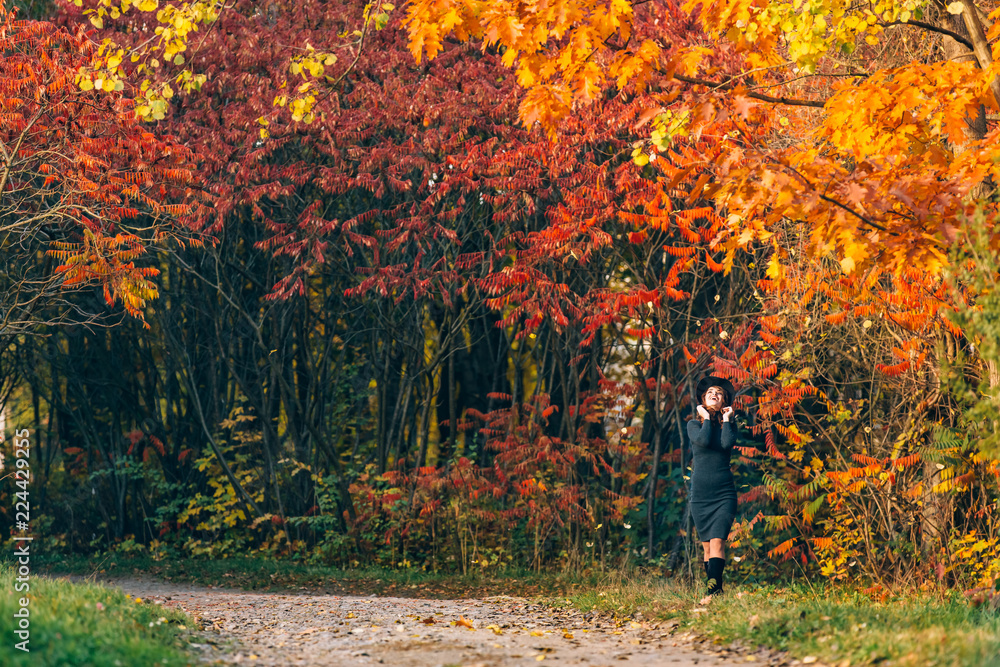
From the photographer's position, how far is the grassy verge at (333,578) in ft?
33.1

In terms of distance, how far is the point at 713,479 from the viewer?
773 cm

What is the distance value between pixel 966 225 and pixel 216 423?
1042 cm

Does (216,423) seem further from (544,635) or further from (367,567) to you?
(544,635)

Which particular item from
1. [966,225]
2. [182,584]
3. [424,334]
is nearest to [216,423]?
[182,584]

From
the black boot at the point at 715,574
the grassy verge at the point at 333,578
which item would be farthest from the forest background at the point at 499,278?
the black boot at the point at 715,574

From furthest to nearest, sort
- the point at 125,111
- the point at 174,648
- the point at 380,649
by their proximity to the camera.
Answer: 1. the point at 125,111
2. the point at 380,649
3. the point at 174,648

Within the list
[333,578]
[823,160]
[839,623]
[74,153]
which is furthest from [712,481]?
[74,153]

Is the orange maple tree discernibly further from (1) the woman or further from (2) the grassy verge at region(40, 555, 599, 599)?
(2) the grassy verge at region(40, 555, 599, 599)

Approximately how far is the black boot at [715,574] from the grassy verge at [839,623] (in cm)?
14

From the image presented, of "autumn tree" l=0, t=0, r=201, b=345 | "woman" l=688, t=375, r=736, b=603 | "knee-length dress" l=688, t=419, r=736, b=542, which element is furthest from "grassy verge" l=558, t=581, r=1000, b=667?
"autumn tree" l=0, t=0, r=201, b=345

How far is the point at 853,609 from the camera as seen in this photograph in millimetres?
6152

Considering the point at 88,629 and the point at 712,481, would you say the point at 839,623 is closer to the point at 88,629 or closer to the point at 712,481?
the point at 712,481

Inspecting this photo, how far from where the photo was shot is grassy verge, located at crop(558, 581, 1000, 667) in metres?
4.94

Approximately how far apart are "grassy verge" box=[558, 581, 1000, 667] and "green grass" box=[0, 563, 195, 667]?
3.55m
